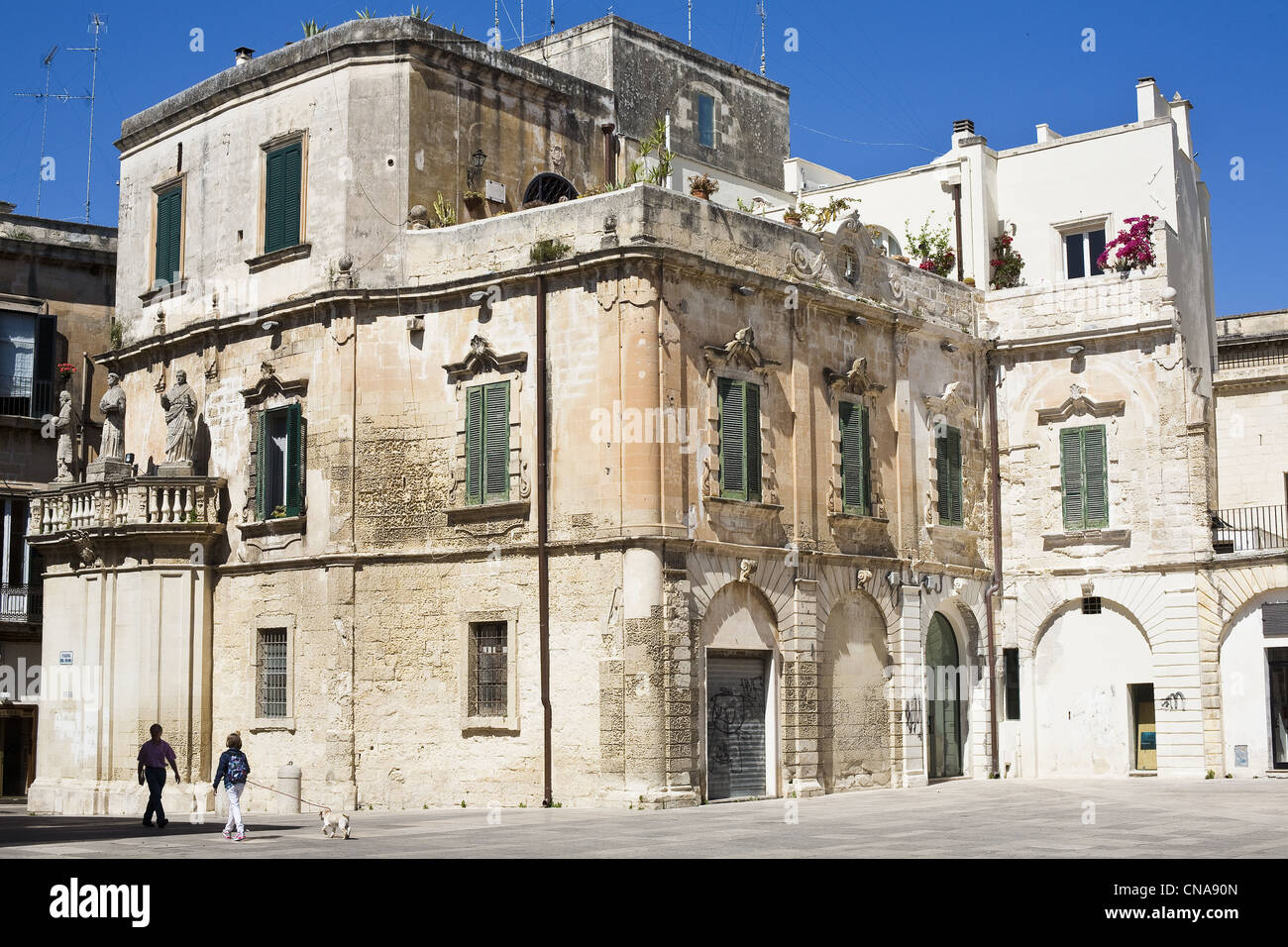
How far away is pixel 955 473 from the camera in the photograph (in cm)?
3288

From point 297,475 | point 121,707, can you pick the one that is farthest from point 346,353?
point 121,707

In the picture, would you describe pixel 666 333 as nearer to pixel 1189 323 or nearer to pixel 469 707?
pixel 469 707

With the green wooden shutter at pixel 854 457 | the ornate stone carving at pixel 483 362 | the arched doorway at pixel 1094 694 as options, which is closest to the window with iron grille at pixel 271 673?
the ornate stone carving at pixel 483 362

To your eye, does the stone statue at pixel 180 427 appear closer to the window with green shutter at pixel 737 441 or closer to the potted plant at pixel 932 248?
the window with green shutter at pixel 737 441

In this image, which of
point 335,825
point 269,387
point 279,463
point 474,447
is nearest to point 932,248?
point 474,447

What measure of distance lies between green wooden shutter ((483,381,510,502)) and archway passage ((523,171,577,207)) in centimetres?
482

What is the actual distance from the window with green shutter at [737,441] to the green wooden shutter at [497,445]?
3.39m

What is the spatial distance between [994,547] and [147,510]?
52.7 feet

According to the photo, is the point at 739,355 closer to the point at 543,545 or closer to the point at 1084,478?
the point at 543,545

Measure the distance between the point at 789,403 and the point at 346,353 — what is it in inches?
291

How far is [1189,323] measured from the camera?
1346 inches

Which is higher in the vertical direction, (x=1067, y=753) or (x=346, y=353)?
(x=346, y=353)

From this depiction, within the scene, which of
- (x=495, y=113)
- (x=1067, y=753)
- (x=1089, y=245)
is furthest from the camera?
(x=1089, y=245)

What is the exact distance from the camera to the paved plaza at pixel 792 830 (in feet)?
60.0
